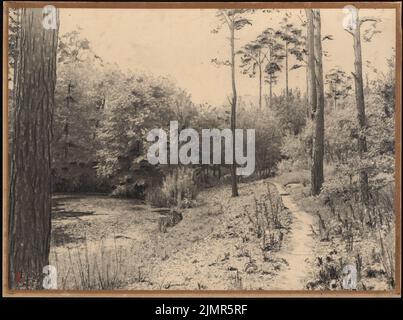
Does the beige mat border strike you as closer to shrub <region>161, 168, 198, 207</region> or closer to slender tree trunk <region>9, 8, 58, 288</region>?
slender tree trunk <region>9, 8, 58, 288</region>

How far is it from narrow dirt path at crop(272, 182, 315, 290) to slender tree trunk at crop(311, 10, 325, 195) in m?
0.26

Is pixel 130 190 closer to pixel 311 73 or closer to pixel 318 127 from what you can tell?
pixel 318 127

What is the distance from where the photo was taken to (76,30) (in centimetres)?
498

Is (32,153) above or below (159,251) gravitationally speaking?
above

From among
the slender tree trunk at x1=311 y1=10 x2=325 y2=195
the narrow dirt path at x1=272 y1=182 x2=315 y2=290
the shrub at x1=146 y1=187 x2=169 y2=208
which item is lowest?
the narrow dirt path at x1=272 y1=182 x2=315 y2=290

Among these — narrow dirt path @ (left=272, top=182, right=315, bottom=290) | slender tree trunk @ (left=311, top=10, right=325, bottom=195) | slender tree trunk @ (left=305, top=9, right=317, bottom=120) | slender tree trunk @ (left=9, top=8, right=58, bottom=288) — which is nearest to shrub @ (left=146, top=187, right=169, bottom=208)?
slender tree trunk @ (left=9, top=8, right=58, bottom=288)

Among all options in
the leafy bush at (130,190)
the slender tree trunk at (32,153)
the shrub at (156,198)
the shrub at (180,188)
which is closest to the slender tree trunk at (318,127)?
the shrub at (180,188)

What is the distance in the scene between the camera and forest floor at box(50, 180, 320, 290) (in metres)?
4.97

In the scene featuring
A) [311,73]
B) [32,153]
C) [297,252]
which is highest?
[311,73]

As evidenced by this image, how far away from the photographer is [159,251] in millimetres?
5004

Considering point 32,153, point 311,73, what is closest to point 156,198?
point 32,153

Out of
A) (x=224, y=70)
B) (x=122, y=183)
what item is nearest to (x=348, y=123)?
(x=224, y=70)

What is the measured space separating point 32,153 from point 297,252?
8.34 feet

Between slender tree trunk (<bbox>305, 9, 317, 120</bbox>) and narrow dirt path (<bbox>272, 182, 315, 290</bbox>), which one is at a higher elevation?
slender tree trunk (<bbox>305, 9, 317, 120</bbox>)
